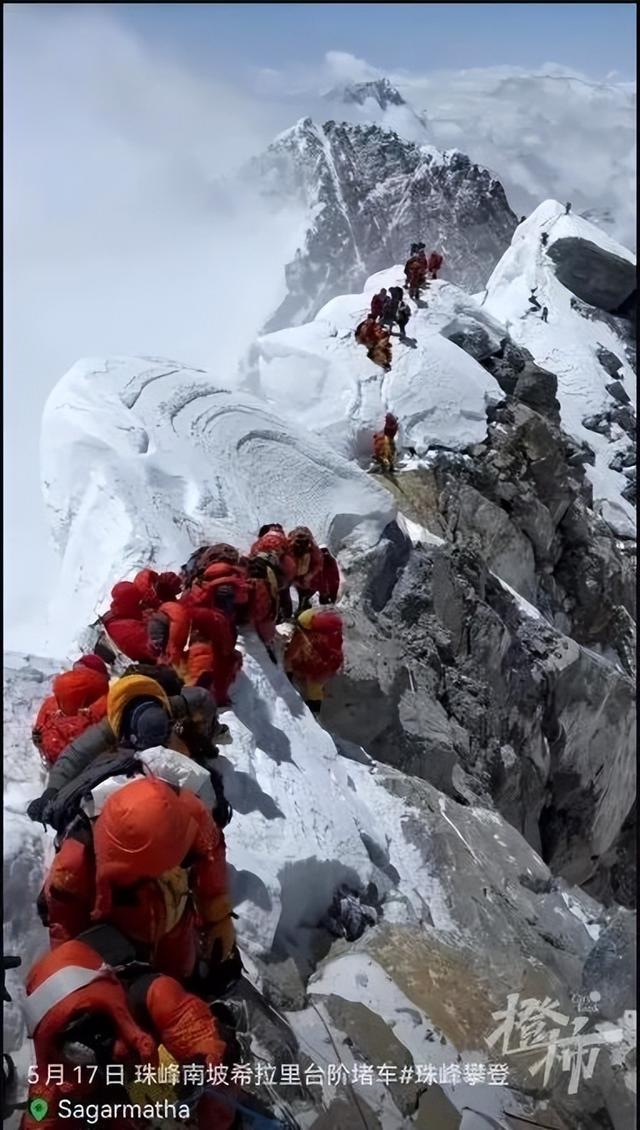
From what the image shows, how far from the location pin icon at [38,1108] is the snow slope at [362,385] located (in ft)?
29.0

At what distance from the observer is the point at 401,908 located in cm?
507

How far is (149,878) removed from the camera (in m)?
3.15

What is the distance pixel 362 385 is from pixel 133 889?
9.85 metres

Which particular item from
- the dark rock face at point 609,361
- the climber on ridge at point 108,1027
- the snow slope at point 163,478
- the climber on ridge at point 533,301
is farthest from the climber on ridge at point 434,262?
the climber on ridge at point 108,1027

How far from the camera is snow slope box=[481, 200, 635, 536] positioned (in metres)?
19.0

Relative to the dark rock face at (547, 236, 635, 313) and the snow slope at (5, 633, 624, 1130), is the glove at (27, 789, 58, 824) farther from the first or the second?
the dark rock face at (547, 236, 635, 313)

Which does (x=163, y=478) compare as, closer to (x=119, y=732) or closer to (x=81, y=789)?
(x=119, y=732)

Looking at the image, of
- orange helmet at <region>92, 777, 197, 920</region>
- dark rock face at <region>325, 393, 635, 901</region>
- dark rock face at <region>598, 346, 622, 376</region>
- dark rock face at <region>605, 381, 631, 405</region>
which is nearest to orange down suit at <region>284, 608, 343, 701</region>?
dark rock face at <region>325, 393, 635, 901</region>

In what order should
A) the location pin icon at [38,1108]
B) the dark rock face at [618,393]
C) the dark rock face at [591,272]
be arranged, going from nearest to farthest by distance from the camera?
the location pin icon at [38,1108]
the dark rock face at [618,393]
the dark rock face at [591,272]

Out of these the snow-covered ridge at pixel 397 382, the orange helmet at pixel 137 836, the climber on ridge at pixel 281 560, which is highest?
the snow-covered ridge at pixel 397 382

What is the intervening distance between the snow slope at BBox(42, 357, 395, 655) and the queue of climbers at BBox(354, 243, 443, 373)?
4.05m

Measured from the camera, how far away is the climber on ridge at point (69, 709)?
415 cm

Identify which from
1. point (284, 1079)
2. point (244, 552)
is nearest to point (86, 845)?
point (284, 1079)

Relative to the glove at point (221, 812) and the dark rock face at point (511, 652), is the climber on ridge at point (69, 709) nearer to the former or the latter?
the glove at point (221, 812)
